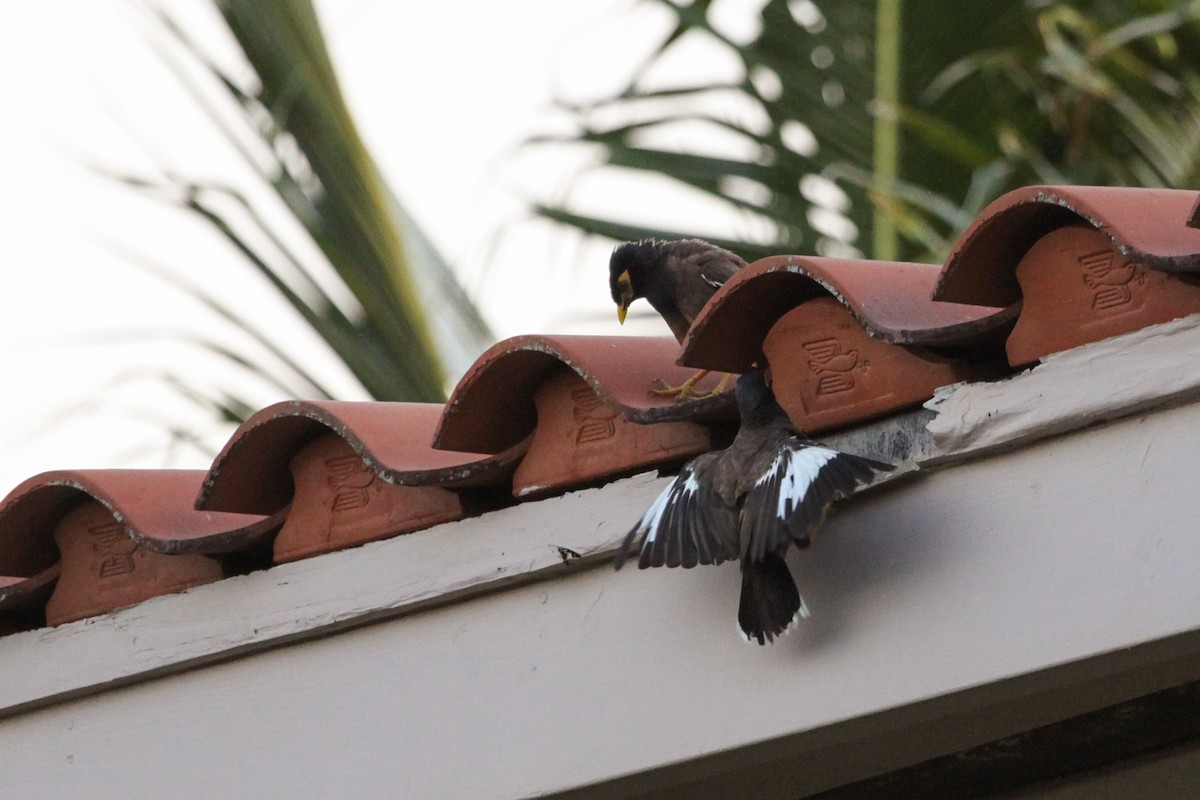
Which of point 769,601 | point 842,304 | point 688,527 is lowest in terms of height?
point 769,601

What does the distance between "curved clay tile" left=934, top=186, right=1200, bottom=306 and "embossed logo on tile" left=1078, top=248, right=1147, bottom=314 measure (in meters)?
0.03

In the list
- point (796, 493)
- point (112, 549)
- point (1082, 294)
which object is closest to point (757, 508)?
point (796, 493)

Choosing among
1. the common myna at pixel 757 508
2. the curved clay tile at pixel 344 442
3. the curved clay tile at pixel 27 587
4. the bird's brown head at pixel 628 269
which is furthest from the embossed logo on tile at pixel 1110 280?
the bird's brown head at pixel 628 269

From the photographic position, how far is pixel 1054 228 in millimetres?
1442

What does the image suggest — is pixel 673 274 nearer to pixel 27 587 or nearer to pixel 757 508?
pixel 27 587

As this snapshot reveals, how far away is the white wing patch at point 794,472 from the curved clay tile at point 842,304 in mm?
157

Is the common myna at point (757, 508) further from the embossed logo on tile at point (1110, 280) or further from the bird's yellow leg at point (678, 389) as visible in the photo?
the embossed logo on tile at point (1110, 280)

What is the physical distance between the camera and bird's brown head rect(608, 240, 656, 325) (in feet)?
9.90

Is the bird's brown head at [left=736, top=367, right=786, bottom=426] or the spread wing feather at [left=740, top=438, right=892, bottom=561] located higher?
the bird's brown head at [left=736, top=367, right=786, bottom=426]

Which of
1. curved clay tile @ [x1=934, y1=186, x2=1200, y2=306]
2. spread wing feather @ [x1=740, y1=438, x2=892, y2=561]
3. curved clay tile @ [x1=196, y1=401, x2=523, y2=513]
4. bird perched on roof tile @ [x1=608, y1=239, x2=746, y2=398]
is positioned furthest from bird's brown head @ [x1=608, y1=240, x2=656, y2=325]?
spread wing feather @ [x1=740, y1=438, x2=892, y2=561]

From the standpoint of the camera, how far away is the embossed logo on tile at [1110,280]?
1.38m

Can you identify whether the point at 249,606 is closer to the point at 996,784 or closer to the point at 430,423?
the point at 430,423

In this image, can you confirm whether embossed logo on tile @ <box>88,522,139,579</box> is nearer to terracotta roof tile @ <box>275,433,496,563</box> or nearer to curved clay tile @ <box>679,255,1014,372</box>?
terracotta roof tile @ <box>275,433,496,563</box>

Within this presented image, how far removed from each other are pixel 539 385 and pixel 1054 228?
603mm
